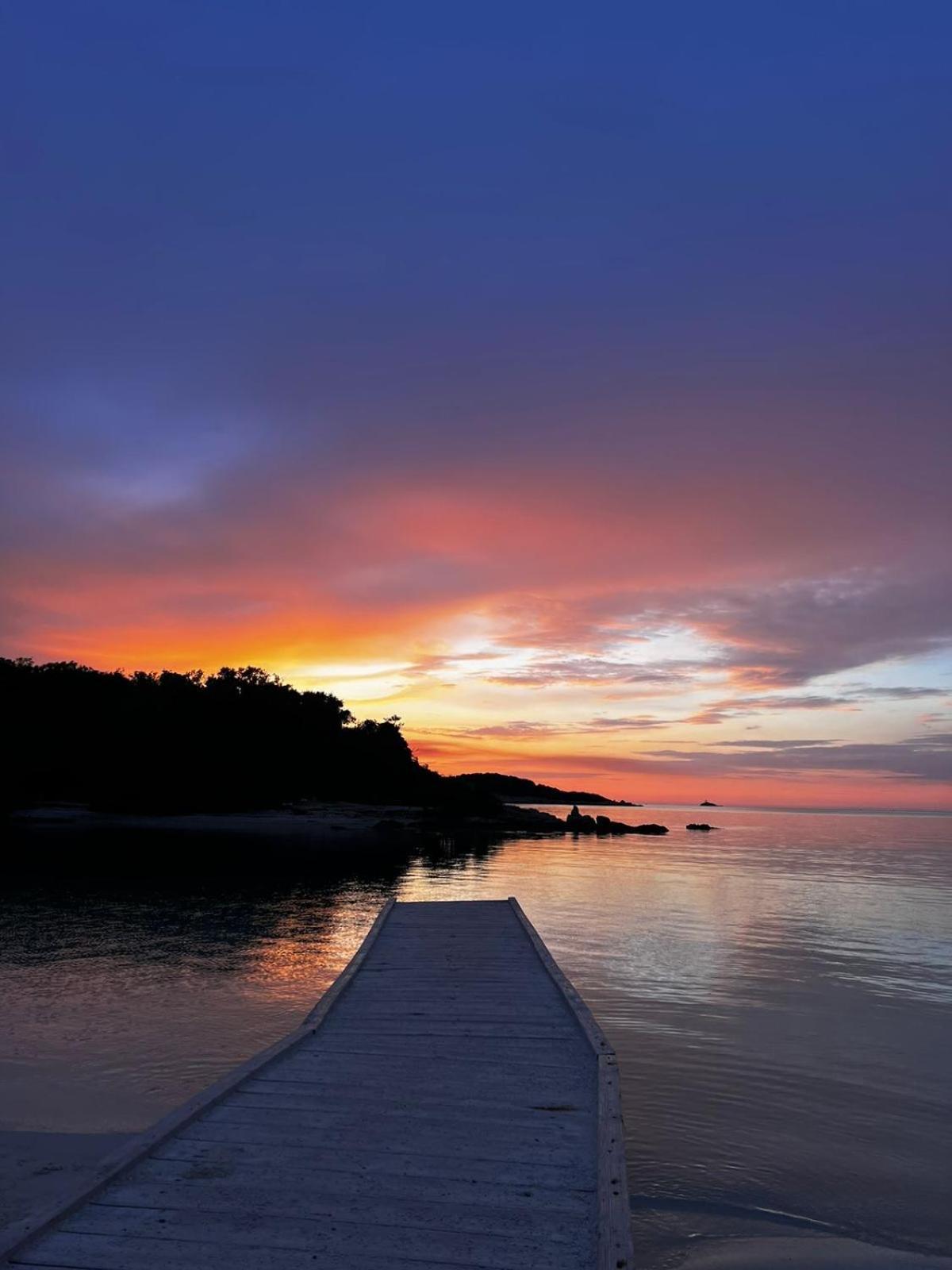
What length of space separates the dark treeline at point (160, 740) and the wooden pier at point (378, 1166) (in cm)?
8299

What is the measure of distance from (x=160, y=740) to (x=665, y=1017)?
271ft

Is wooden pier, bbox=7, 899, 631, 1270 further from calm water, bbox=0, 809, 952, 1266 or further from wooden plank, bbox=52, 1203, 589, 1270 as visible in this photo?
calm water, bbox=0, 809, 952, 1266

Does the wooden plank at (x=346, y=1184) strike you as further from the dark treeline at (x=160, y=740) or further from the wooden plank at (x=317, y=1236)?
the dark treeline at (x=160, y=740)

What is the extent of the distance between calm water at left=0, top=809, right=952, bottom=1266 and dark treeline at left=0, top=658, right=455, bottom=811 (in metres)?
52.8

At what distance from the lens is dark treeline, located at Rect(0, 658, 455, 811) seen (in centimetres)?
8831

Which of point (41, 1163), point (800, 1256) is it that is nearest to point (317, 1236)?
point (800, 1256)

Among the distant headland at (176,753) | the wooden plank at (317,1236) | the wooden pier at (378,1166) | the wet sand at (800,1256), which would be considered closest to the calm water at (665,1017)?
the wet sand at (800,1256)

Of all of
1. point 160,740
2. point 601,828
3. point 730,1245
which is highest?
point 160,740

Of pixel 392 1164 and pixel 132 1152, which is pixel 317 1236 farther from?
pixel 132 1152

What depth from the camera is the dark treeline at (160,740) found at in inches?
3477

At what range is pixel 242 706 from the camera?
10269 centimetres

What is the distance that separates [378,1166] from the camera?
7453 mm

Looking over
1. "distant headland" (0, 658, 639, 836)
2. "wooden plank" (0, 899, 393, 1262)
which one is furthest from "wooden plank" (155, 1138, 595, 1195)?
"distant headland" (0, 658, 639, 836)

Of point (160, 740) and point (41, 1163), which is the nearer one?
point (41, 1163)
